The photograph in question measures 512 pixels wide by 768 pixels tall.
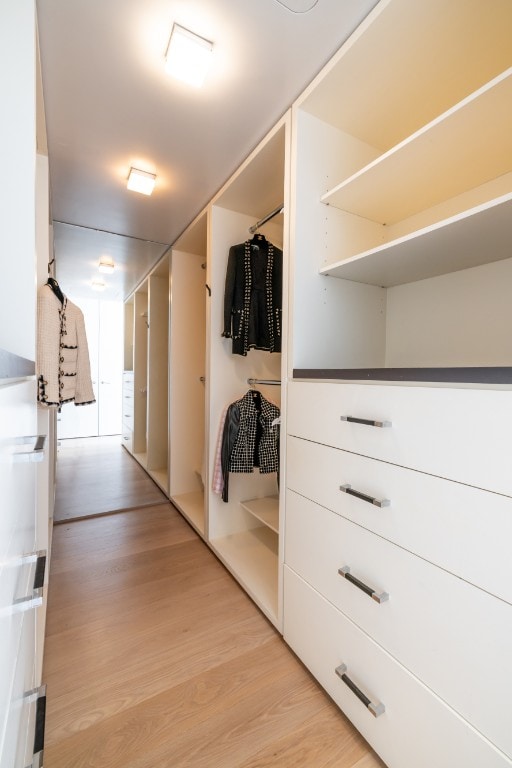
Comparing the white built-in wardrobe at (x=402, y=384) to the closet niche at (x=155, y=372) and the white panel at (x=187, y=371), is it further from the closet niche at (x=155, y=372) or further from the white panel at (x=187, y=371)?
the closet niche at (x=155, y=372)

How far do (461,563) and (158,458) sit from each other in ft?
10.1

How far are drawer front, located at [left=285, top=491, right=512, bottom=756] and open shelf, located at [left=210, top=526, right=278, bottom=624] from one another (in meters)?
0.49

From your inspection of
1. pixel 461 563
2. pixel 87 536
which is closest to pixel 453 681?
pixel 461 563

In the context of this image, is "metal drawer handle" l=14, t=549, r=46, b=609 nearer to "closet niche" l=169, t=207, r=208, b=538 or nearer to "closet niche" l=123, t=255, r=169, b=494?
"closet niche" l=169, t=207, r=208, b=538

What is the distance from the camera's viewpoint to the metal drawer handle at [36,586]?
18.2 inches

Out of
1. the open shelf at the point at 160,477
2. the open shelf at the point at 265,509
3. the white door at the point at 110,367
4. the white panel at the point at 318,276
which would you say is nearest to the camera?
the white panel at the point at 318,276

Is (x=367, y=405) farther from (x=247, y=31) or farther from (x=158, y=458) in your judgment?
(x=158, y=458)

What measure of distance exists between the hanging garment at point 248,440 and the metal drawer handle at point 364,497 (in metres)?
0.85

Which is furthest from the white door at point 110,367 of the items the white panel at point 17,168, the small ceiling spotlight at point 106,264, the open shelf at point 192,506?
the white panel at point 17,168

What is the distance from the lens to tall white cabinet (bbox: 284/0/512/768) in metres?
0.68

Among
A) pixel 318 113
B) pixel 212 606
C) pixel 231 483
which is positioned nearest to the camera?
pixel 318 113

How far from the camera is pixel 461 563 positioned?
69cm

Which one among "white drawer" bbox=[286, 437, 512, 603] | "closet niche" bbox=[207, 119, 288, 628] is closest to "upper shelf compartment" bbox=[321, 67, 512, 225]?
"closet niche" bbox=[207, 119, 288, 628]

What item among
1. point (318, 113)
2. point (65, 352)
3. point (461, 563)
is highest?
point (318, 113)
